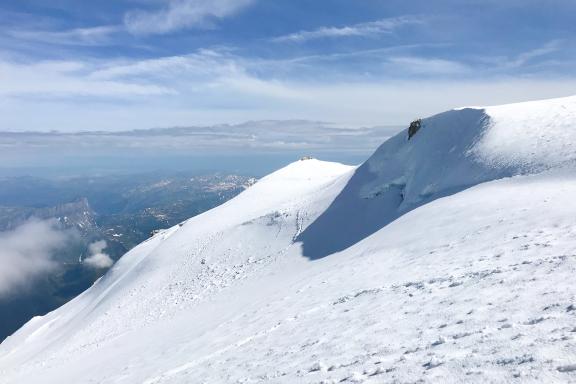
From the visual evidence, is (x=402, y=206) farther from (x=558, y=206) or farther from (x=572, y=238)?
(x=572, y=238)

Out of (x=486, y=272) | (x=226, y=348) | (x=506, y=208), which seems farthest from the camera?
(x=506, y=208)

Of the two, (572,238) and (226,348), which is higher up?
(572,238)

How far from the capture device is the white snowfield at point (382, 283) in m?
9.14

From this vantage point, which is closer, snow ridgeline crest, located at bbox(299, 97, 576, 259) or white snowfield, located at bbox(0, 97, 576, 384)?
white snowfield, located at bbox(0, 97, 576, 384)

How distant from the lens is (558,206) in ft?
57.6

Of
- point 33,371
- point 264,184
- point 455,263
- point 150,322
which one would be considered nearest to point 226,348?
point 455,263

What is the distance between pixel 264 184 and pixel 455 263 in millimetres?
50056

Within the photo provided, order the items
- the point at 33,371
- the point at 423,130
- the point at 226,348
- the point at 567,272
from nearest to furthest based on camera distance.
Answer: the point at 567,272 → the point at 226,348 → the point at 33,371 → the point at 423,130

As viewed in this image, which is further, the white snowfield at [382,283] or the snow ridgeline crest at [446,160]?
the snow ridgeline crest at [446,160]

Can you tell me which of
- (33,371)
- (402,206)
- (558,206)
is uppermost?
(558,206)

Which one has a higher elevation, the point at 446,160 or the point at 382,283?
the point at 446,160

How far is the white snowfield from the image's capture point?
914 centimetres

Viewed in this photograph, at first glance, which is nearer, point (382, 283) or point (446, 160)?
point (382, 283)

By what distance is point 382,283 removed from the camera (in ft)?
53.7
